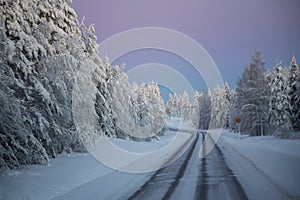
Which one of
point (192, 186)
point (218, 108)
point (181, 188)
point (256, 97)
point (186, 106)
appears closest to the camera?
point (181, 188)

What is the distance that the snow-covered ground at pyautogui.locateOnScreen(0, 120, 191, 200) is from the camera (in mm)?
7402

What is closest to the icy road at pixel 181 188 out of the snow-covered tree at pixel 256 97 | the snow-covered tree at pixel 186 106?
the snow-covered tree at pixel 256 97

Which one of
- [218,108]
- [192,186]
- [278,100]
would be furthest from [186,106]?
[192,186]

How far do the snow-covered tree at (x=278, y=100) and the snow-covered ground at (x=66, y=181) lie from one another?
27.9m

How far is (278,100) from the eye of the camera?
33375 mm

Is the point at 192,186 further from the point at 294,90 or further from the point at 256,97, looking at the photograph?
the point at 294,90

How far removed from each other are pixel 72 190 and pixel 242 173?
6.50m

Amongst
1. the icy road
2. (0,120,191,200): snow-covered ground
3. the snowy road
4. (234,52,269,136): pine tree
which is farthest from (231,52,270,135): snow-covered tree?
(0,120,191,200): snow-covered ground

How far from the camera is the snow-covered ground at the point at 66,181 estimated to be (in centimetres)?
740

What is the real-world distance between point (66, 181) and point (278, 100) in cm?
3155

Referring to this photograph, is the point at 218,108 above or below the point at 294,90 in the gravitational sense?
above

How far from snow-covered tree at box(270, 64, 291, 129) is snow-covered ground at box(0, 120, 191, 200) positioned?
91.6ft

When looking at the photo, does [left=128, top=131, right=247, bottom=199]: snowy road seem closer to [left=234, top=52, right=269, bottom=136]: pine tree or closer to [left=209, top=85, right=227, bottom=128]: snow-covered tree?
[left=234, top=52, right=269, bottom=136]: pine tree

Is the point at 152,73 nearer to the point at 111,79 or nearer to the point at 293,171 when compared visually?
the point at 111,79
